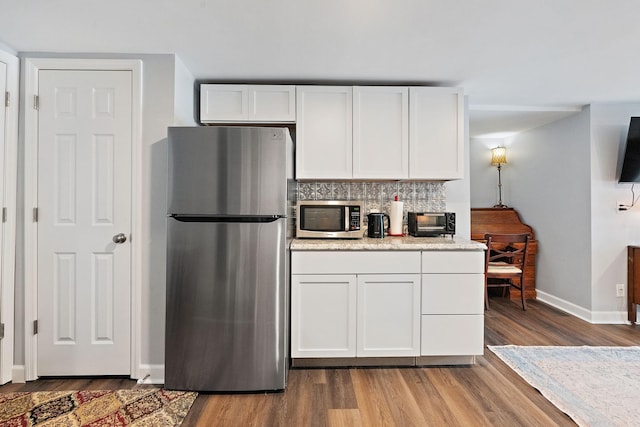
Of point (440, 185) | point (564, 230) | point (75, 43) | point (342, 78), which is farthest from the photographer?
point (564, 230)

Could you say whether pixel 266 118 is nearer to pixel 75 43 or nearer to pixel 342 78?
pixel 342 78

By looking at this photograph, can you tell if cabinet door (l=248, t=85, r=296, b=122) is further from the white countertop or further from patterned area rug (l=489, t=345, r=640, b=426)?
patterned area rug (l=489, t=345, r=640, b=426)

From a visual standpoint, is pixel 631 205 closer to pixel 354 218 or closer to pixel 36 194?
pixel 354 218

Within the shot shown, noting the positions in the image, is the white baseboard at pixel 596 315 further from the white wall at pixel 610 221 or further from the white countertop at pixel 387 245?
the white countertop at pixel 387 245

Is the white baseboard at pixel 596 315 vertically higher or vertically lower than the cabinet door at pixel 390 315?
lower

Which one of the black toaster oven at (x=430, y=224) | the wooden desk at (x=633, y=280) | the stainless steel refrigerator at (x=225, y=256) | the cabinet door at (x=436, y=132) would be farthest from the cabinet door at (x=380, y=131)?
the wooden desk at (x=633, y=280)

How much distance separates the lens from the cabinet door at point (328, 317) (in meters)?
2.37

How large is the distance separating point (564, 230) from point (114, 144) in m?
4.46

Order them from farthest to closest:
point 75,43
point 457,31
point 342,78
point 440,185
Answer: point 440,185, point 342,78, point 75,43, point 457,31

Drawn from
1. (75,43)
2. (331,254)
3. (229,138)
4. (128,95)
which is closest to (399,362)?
(331,254)

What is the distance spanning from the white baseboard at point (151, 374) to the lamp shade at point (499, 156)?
4.81 m

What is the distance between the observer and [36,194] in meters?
2.24

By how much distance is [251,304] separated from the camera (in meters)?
2.09

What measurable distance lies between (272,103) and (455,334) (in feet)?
7.33
